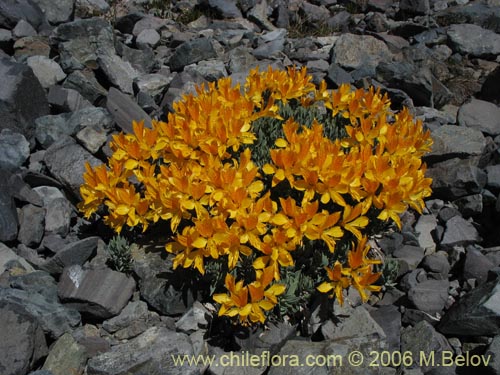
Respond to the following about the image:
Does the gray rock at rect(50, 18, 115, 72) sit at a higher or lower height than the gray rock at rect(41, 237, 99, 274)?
higher

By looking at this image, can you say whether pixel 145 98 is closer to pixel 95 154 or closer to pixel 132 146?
pixel 95 154

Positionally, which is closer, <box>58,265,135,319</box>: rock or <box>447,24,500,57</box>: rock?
<box>58,265,135,319</box>: rock

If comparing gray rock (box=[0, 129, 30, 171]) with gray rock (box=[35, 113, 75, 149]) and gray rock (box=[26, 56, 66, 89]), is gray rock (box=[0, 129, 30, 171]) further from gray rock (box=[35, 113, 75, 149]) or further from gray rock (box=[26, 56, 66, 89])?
gray rock (box=[26, 56, 66, 89])

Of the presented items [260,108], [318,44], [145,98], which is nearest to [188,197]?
[260,108]

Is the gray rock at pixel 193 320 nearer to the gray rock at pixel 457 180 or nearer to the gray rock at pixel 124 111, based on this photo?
the gray rock at pixel 124 111

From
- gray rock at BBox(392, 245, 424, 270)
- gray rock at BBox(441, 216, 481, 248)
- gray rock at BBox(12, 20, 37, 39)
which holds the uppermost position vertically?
gray rock at BBox(12, 20, 37, 39)

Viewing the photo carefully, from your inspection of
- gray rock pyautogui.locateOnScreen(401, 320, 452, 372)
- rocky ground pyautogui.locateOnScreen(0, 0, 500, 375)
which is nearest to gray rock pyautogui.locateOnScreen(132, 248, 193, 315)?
rocky ground pyautogui.locateOnScreen(0, 0, 500, 375)

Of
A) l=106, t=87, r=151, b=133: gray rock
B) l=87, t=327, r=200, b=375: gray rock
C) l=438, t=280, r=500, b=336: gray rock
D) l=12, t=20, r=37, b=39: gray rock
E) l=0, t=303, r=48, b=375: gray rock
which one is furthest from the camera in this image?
l=12, t=20, r=37, b=39: gray rock
